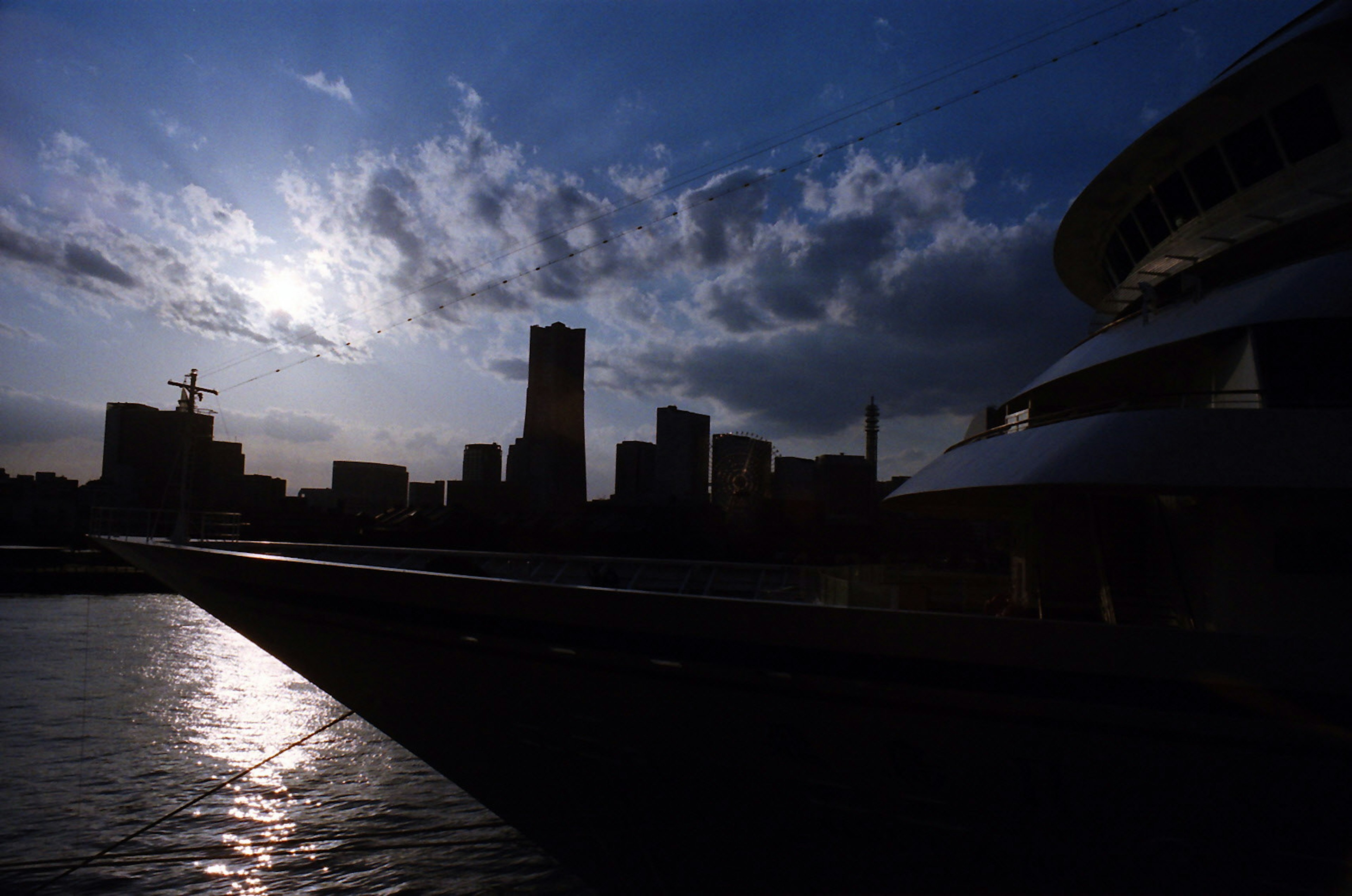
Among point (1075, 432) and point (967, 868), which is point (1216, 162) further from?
point (967, 868)

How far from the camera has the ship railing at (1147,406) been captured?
5250 millimetres

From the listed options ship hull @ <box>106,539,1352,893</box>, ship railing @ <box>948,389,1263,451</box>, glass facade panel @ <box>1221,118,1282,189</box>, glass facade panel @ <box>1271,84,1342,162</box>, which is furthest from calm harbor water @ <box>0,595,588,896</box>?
glass facade panel @ <box>1271,84,1342,162</box>

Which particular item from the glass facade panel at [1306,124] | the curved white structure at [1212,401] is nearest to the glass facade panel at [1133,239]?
the curved white structure at [1212,401]

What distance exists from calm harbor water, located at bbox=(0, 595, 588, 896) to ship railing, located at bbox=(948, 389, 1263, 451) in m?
7.67

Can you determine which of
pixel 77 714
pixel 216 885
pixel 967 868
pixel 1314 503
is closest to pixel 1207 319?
pixel 1314 503

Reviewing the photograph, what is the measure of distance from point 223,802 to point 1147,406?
49.1ft

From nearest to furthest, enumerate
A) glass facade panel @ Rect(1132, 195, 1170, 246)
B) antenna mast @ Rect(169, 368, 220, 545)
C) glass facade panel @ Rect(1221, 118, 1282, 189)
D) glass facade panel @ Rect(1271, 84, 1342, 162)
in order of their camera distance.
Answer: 1. glass facade panel @ Rect(1271, 84, 1342, 162)
2. glass facade panel @ Rect(1221, 118, 1282, 189)
3. glass facade panel @ Rect(1132, 195, 1170, 246)
4. antenna mast @ Rect(169, 368, 220, 545)

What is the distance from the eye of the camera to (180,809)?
11289 millimetres

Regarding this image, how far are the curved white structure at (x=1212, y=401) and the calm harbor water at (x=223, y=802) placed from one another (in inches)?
286

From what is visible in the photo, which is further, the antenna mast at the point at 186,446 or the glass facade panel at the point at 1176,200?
the antenna mast at the point at 186,446

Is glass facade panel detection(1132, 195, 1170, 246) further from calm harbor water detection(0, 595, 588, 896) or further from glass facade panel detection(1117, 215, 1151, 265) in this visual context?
calm harbor water detection(0, 595, 588, 896)

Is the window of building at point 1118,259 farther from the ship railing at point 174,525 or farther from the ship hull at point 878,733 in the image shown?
the ship railing at point 174,525

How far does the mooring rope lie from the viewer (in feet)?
29.3

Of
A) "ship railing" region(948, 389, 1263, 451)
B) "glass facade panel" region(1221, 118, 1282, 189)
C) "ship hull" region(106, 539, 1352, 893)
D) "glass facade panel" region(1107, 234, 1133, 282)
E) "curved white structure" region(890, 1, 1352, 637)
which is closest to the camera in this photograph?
"ship hull" region(106, 539, 1352, 893)
